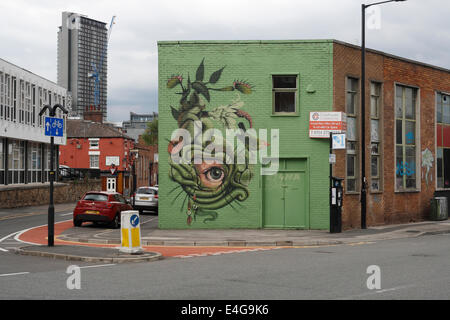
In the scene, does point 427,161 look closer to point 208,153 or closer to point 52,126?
point 208,153

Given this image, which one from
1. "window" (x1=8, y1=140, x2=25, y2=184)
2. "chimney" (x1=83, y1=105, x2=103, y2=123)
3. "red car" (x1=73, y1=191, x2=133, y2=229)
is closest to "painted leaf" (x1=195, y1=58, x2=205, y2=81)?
"red car" (x1=73, y1=191, x2=133, y2=229)

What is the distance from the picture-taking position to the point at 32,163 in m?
49.4

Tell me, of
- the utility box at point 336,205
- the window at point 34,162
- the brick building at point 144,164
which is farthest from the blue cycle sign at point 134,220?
the brick building at point 144,164

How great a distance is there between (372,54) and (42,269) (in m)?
17.0

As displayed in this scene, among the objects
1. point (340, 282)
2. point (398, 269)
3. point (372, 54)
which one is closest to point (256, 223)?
point (372, 54)

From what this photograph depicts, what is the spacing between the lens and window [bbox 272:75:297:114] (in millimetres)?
22641

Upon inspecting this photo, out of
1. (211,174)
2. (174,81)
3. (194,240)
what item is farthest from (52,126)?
(211,174)

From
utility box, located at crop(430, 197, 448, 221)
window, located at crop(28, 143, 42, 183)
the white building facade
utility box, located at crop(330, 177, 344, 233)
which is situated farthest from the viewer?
window, located at crop(28, 143, 42, 183)

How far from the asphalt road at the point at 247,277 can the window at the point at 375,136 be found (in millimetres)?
9334

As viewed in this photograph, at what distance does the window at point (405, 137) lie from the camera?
86.6ft

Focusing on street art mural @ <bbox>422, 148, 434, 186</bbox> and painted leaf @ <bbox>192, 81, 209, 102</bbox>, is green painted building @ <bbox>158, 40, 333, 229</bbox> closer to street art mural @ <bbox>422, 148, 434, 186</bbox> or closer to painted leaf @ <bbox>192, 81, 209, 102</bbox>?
painted leaf @ <bbox>192, 81, 209, 102</bbox>

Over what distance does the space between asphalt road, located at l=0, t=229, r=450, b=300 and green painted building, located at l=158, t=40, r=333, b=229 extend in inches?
263

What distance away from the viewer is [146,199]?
33594 millimetres
